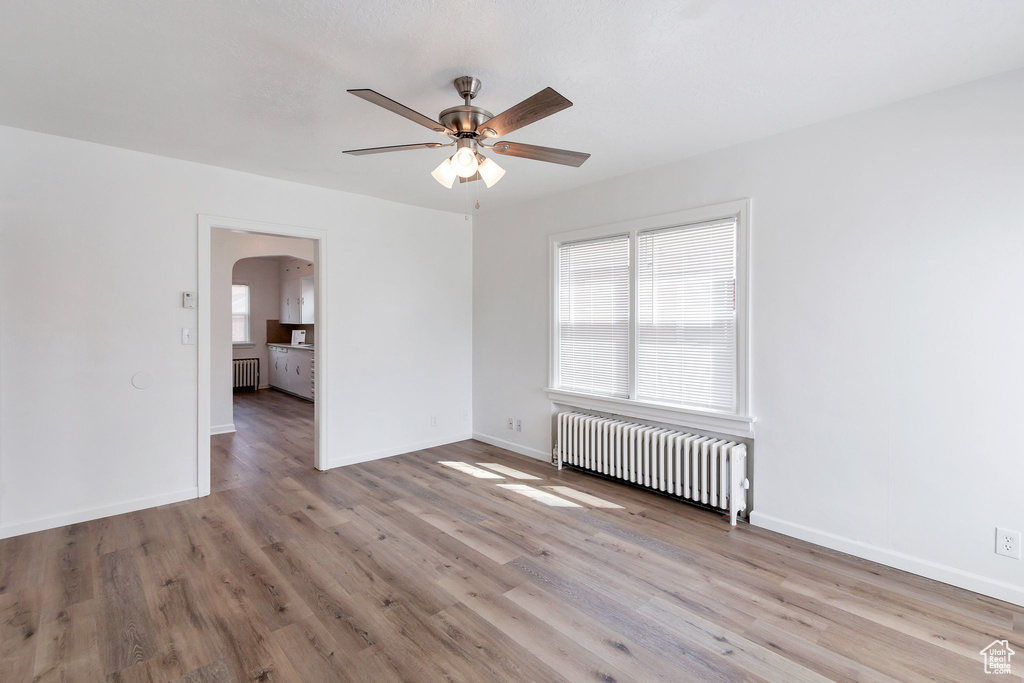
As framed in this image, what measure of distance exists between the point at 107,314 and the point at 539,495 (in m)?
3.47

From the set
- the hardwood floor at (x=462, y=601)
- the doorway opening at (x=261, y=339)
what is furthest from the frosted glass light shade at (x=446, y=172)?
the doorway opening at (x=261, y=339)

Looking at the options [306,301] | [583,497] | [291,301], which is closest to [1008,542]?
[583,497]

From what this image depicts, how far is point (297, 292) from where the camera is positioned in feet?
31.9

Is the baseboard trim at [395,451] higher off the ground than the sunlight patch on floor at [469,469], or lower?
higher

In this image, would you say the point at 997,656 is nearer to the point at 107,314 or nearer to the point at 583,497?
the point at 583,497

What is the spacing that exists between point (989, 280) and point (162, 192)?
5.29 meters

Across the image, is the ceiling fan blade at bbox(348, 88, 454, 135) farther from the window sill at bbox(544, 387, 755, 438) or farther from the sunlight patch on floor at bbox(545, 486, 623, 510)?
the sunlight patch on floor at bbox(545, 486, 623, 510)

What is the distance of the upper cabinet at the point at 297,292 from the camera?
9266 millimetres

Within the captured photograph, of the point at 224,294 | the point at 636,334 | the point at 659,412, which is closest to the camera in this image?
the point at 659,412

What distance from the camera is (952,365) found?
2543 mm

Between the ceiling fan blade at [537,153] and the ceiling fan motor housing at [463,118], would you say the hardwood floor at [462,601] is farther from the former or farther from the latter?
the ceiling fan motor housing at [463,118]

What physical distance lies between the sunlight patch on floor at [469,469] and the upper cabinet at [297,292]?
5.55 meters

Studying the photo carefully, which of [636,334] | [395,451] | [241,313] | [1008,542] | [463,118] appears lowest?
[395,451]

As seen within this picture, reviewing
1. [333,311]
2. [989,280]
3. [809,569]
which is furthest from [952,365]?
[333,311]
